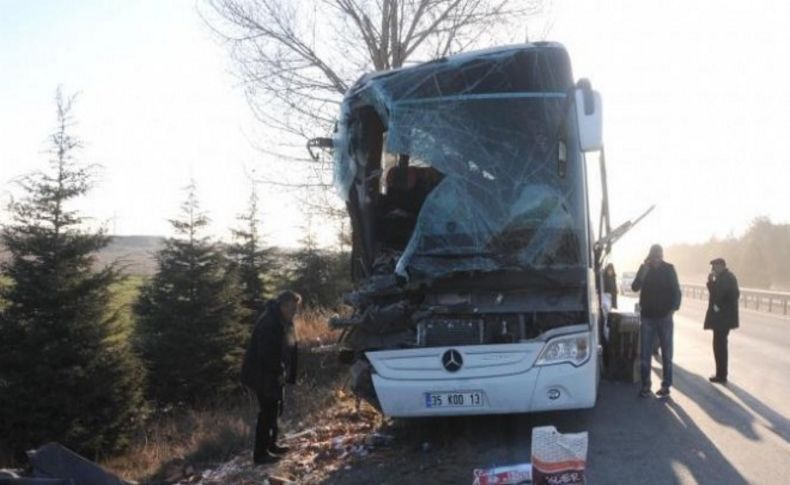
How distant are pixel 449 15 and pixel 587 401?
1420 centimetres

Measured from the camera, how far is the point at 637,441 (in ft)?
22.8

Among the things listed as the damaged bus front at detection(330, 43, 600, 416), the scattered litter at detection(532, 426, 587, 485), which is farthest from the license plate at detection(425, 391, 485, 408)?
the scattered litter at detection(532, 426, 587, 485)

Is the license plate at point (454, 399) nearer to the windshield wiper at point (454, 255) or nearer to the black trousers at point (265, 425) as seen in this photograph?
the windshield wiper at point (454, 255)

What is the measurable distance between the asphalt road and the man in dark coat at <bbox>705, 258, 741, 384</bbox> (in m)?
0.52

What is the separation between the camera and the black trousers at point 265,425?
24.3ft

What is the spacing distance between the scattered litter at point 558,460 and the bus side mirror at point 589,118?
149 inches

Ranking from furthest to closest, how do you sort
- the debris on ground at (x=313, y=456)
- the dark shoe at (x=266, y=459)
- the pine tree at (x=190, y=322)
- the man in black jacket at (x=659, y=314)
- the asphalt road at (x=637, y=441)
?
1. the pine tree at (x=190, y=322)
2. the man in black jacket at (x=659, y=314)
3. the dark shoe at (x=266, y=459)
4. the debris on ground at (x=313, y=456)
5. the asphalt road at (x=637, y=441)

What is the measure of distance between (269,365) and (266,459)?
0.92 metres

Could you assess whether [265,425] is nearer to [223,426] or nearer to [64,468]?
[64,468]

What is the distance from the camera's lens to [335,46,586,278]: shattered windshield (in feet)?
22.5

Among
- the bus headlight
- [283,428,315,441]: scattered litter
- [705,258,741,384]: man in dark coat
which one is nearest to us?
the bus headlight

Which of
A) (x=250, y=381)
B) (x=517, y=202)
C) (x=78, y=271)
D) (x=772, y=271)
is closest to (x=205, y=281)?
(x=78, y=271)

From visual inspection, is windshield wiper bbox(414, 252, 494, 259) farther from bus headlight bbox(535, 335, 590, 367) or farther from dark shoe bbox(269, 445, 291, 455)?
dark shoe bbox(269, 445, 291, 455)

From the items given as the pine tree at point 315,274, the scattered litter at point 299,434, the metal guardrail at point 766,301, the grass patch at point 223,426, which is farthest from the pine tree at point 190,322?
the metal guardrail at point 766,301
